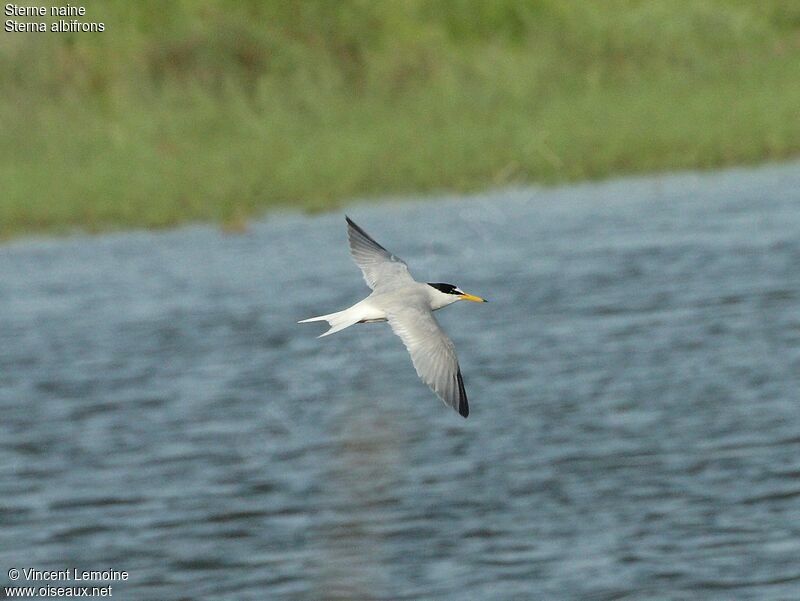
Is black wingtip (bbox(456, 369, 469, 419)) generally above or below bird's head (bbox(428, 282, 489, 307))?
below

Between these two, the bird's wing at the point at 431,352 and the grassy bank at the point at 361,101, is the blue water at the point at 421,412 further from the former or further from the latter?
the bird's wing at the point at 431,352

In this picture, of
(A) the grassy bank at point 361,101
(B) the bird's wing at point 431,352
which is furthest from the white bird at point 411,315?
(A) the grassy bank at point 361,101

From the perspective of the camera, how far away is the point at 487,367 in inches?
Answer: 656

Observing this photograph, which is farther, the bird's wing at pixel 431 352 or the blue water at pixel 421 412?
the blue water at pixel 421 412

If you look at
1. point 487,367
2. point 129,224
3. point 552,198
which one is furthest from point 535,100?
point 487,367

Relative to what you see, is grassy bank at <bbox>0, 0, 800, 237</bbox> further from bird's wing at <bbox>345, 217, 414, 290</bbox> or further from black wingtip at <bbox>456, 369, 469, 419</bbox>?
black wingtip at <bbox>456, 369, 469, 419</bbox>

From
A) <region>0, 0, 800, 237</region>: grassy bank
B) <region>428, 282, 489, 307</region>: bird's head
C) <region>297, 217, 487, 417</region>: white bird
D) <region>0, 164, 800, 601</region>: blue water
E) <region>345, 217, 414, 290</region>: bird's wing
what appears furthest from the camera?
<region>0, 0, 800, 237</region>: grassy bank

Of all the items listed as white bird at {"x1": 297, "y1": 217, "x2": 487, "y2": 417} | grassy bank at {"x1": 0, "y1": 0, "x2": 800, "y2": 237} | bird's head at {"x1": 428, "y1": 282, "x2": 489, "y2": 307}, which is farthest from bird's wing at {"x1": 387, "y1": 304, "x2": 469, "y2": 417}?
grassy bank at {"x1": 0, "y1": 0, "x2": 800, "y2": 237}

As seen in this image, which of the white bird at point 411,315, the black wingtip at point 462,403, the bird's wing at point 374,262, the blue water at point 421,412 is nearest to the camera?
the black wingtip at point 462,403

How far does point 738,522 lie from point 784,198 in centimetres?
1290

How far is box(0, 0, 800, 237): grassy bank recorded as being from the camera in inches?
1006

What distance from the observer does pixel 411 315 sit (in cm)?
941

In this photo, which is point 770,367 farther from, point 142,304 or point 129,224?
point 129,224

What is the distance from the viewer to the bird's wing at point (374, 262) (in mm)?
10219
